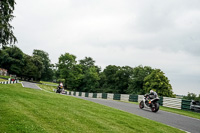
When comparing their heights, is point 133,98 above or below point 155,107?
below

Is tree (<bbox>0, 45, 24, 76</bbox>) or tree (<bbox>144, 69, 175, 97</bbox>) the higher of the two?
tree (<bbox>0, 45, 24, 76</bbox>)

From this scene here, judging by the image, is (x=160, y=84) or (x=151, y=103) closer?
(x=151, y=103)

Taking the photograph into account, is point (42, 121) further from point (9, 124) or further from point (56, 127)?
point (9, 124)

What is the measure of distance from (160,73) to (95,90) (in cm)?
3714

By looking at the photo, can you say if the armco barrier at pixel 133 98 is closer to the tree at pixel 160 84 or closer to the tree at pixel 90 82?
the tree at pixel 160 84

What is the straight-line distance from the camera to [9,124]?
180 inches

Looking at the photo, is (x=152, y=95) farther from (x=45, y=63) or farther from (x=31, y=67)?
(x=45, y=63)

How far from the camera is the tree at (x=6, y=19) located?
16.9 metres

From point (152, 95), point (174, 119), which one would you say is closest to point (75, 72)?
point (152, 95)

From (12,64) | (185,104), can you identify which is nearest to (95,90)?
(12,64)

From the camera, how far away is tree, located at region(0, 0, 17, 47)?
16894mm

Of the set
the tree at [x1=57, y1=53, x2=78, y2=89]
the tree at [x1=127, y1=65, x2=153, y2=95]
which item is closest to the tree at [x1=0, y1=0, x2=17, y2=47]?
the tree at [x1=127, y1=65, x2=153, y2=95]

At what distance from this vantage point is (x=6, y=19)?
1797cm

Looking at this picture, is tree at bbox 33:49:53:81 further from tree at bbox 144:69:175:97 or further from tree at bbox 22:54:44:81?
tree at bbox 144:69:175:97
